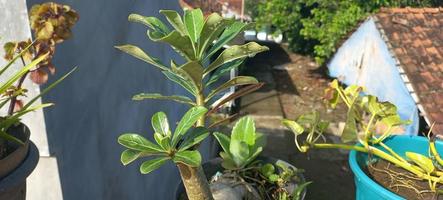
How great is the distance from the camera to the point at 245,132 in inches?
53.7

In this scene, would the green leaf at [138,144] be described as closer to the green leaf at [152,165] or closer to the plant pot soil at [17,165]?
the green leaf at [152,165]

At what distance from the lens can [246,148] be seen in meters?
1.30

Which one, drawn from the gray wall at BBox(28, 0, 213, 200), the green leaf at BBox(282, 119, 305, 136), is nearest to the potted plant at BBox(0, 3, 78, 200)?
the gray wall at BBox(28, 0, 213, 200)

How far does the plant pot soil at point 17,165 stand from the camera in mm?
1095

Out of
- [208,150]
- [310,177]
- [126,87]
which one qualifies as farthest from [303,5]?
[126,87]

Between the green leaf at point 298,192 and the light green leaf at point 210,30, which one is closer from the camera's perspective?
the light green leaf at point 210,30

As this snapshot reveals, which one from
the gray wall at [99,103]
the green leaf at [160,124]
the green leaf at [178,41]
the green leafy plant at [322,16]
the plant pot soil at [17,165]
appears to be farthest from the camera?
the green leafy plant at [322,16]

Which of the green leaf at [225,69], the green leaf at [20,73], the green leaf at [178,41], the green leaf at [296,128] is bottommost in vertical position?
the green leaf at [296,128]

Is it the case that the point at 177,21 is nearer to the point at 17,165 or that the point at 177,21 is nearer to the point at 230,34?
the point at 230,34

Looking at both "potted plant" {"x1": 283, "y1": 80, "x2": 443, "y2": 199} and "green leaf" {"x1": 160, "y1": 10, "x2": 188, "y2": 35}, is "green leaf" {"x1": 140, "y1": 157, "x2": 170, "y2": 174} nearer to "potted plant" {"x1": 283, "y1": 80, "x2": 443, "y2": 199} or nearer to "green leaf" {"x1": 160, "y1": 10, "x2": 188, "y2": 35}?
"green leaf" {"x1": 160, "y1": 10, "x2": 188, "y2": 35}

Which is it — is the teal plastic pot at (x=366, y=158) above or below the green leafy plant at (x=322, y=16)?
above

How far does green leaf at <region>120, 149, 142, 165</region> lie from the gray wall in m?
0.57

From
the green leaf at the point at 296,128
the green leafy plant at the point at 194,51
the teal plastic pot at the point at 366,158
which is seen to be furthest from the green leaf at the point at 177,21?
the teal plastic pot at the point at 366,158

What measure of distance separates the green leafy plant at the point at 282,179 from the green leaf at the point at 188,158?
48 cm
